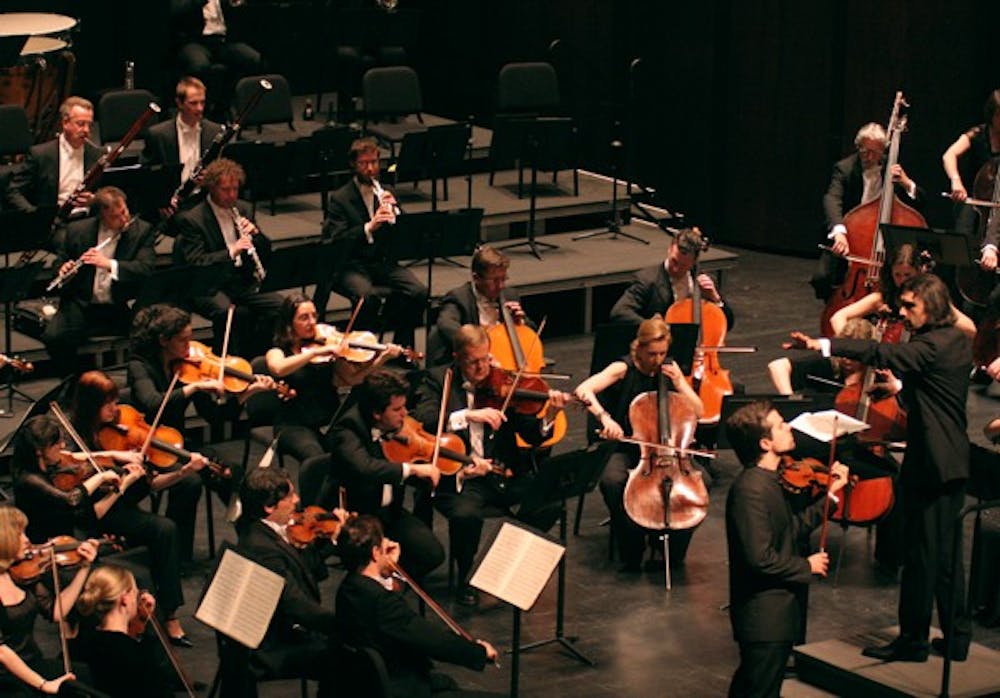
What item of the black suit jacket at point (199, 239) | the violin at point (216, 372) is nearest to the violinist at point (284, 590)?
the violin at point (216, 372)

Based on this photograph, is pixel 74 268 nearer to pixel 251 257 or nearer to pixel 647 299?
pixel 251 257

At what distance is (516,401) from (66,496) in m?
2.32

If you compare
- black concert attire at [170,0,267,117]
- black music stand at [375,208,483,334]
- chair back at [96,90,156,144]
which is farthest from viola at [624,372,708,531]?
black concert attire at [170,0,267,117]

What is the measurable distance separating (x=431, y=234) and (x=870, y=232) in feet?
8.59

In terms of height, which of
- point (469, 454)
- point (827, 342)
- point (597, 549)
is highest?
point (827, 342)

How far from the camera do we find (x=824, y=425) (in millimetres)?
9078

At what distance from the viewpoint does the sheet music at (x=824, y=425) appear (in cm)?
891

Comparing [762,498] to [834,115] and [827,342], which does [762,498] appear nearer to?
[827,342]

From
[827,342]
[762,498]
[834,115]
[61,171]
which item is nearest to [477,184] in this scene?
[834,115]

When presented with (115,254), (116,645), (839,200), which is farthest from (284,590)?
(839,200)

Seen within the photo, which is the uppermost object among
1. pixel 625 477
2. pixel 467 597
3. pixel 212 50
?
pixel 212 50

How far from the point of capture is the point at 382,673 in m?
7.70

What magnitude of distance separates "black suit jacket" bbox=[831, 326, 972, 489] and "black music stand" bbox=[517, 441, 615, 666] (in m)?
1.32

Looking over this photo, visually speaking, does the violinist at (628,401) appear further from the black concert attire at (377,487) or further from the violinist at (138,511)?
the violinist at (138,511)
